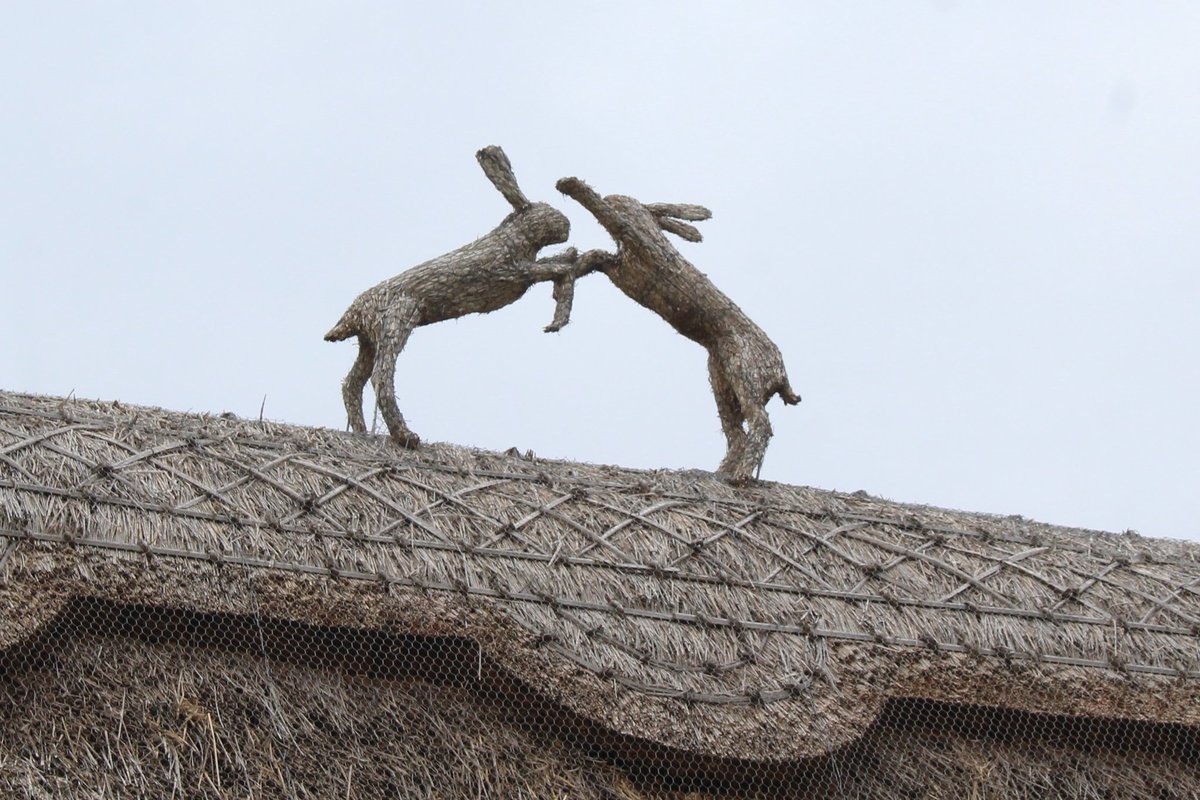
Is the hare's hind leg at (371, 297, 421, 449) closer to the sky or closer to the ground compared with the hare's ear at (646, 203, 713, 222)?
closer to the ground

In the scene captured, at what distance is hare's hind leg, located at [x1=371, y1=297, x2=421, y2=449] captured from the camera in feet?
23.4

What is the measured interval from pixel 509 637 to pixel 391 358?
6.02ft

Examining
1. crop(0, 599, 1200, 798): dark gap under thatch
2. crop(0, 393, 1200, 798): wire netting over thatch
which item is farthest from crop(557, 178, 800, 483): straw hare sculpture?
crop(0, 599, 1200, 798): dark gap under thatch

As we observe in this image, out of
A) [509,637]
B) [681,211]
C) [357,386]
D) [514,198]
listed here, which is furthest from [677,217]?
[509,637]

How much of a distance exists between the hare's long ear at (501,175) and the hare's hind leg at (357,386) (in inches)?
39.3

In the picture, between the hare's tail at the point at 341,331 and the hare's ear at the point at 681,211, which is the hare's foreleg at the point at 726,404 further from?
the hare's tail at the point at 341,331

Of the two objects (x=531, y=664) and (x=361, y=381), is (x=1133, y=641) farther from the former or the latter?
(x=361, y=381)

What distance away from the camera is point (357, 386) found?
7.71 m

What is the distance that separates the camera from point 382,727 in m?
5.71

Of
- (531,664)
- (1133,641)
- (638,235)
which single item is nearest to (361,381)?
(638,235)

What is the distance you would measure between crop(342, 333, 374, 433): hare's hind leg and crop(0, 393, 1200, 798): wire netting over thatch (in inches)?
20.5

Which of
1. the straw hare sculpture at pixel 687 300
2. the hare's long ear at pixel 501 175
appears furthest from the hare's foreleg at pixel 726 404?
the hare's long ear at pixel 501 175

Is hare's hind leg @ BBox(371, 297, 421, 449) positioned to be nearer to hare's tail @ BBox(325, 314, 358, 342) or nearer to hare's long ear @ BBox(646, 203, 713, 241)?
hare's tail @ BBox(325, 314, 358, 342)

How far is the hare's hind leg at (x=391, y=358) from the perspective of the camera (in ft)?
23.4
